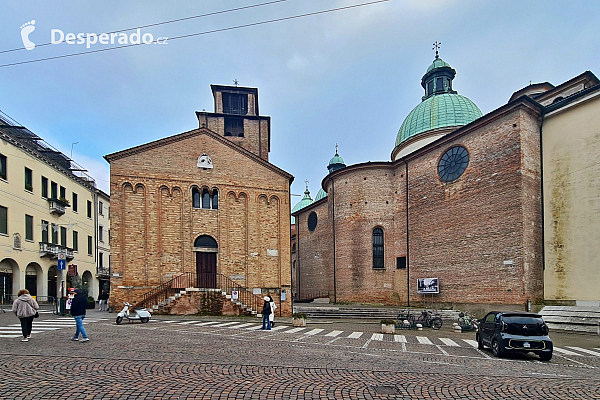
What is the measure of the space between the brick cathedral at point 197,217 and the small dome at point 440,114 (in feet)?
48.0

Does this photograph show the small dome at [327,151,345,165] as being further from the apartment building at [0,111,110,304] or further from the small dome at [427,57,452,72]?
the apartment building at [0,111,110,304]

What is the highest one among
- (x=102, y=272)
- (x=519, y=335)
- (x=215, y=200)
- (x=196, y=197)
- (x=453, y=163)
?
(x=453, y=163)

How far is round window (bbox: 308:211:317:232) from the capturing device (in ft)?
129

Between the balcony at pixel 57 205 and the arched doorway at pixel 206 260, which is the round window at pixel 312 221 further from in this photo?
the balcony at pixel 57 205

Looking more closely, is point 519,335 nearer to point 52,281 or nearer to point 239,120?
point 239,120

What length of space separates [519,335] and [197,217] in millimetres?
18192

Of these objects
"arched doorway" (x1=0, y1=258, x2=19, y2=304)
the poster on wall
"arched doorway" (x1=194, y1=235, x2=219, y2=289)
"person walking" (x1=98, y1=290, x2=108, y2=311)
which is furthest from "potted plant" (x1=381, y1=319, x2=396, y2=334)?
"arched doorway" (x1=0, y1=258, x2=19, y2=304)

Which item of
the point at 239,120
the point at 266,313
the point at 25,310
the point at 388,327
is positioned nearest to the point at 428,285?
the point at 388,327

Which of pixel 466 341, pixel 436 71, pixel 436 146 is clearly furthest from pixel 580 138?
pixel 436 71

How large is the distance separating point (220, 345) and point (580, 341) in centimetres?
1359

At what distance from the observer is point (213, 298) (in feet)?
72.0

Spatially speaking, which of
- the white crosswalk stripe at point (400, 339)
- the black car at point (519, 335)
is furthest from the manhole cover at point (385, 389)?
the white crosswalk stripe at point (400, 339)

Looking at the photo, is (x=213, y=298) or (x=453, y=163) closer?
(x=213, y=298)

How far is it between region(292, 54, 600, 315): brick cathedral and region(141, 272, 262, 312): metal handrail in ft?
32.3
